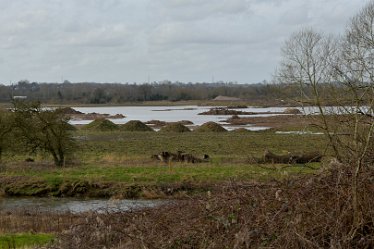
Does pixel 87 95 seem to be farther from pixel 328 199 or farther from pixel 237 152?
pixel 328 199

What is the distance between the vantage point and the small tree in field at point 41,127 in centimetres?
3011

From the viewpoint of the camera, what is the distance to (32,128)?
30078 mm

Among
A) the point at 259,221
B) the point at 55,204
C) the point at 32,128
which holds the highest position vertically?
the point at 259,221

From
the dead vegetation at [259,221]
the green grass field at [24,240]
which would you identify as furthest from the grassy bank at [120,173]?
the dead vegetation at [259,221]

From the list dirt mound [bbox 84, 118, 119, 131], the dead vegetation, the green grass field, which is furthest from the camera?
dirt mound [bbox 84, 118, 119, 131]

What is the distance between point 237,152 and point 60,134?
12.6 metres

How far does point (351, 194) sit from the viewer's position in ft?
20.6

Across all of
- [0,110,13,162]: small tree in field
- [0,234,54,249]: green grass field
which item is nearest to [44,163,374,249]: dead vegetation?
[0,234,54,249]: green grass field

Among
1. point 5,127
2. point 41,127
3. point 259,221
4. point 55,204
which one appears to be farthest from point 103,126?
point 259,221

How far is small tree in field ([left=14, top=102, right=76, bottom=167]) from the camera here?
30.1 meters

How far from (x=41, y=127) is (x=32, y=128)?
48cm

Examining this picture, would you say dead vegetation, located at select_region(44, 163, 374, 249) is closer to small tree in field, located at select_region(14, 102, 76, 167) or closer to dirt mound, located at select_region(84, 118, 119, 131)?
small tree in field, located at select_region(14, 102, 76, 167)

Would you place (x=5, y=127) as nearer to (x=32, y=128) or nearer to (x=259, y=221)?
(x=32, y=128)

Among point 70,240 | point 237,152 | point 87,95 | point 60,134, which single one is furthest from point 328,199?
point 87,95
